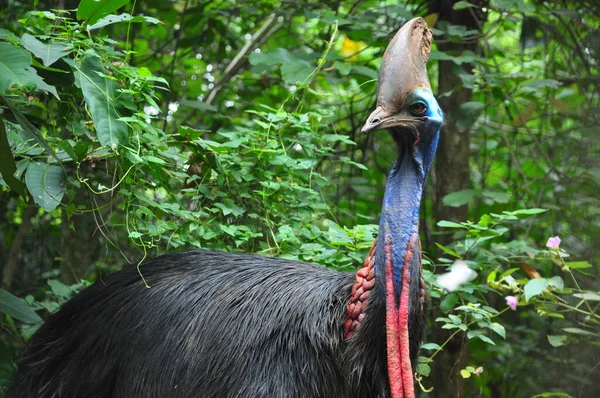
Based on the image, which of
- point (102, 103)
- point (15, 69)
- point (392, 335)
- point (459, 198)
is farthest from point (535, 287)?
point (15, 69)

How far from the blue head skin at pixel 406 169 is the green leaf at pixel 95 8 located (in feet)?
2.79

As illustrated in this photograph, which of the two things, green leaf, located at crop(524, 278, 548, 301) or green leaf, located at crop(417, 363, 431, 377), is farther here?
green leaf, located at crop(417, 363, 431, 377)

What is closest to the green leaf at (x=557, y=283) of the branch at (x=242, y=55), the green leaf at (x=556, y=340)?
the green leaf at (x=556, y=340)

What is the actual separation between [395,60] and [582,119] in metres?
1.98

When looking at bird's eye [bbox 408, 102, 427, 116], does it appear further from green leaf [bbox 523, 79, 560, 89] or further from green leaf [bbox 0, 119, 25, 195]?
green leaf [bbox 523, 79, 560, 89]

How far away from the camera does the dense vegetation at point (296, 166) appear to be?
2650 mm

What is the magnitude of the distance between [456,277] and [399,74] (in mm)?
1146

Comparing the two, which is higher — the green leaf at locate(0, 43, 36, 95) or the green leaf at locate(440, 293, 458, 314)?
the green leaf at locate(0, 43, 36, 95)

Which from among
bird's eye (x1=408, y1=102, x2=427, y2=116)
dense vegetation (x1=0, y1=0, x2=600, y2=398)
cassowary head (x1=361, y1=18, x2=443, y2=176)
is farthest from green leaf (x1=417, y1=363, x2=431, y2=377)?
bird's eye (x1=408, y1=102, x2=427, y2=116)

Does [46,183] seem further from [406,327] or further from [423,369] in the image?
[423,369]

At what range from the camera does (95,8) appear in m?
2.49

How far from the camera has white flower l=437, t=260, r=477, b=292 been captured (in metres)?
3.19

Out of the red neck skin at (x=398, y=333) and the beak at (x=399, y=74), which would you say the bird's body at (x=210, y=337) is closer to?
the red neck skin at (x=398, y=333)

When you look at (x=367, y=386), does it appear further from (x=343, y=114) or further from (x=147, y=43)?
(x=147, y=43)
